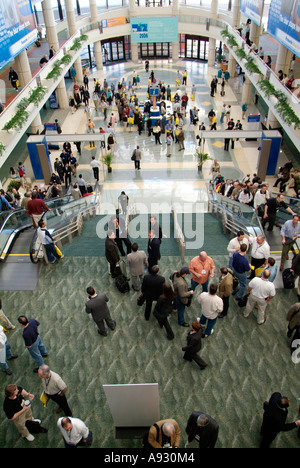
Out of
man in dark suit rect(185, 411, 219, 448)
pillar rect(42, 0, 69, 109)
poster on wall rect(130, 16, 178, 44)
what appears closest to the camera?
man in dark suit rect(185, 411, 219, 448)

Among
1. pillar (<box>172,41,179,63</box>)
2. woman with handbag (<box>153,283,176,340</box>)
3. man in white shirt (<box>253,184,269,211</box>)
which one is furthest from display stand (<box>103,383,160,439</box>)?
pillar (<box>172,41,179,63</box>)

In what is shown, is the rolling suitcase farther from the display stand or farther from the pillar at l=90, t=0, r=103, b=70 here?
the pillar at l=90, t=0, r=103, b=70

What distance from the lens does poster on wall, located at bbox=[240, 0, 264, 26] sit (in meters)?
19.8

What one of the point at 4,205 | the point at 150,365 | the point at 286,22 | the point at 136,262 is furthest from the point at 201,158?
the point at 150,365

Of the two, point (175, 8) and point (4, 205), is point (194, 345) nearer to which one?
point (4, 205)

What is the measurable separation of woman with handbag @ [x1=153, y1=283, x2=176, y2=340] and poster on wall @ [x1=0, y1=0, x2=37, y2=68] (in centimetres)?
1265

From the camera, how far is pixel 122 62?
34.4 m

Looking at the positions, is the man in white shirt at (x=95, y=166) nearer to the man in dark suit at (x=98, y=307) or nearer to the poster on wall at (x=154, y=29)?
the man in dark suit at (x=98, y=307)

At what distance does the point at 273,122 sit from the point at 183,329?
48.2 ft

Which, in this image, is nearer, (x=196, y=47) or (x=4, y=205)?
(x=4, y=205)

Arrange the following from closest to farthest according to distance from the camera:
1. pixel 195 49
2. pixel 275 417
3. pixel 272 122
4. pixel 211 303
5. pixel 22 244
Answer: pixel 275 417 → pixel 211 303 → pixel 22 244 → pixel 272 122 → pixel 195 49

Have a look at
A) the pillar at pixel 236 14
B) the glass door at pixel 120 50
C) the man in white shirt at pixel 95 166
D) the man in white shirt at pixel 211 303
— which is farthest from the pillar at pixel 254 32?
the man in white shirt at pixel 211 303

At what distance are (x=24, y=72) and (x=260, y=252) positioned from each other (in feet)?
52.9

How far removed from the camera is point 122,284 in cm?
777
